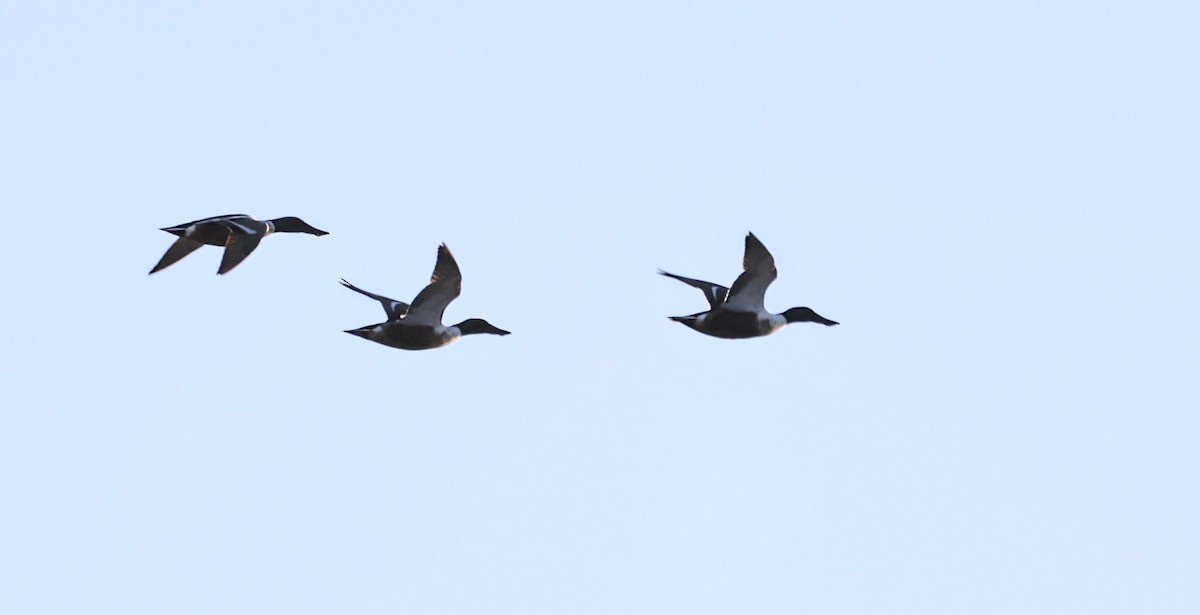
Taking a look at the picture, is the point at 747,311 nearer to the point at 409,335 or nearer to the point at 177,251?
the point at 409,335

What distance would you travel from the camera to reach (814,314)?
75.9 feet

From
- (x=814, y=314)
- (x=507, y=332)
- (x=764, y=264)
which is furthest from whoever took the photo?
(x=507, y=332)

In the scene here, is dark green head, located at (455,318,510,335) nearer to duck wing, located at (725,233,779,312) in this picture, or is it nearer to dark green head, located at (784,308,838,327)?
duck wing, located at (725,233,779,312)

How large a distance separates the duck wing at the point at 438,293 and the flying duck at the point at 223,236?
8.52 ft

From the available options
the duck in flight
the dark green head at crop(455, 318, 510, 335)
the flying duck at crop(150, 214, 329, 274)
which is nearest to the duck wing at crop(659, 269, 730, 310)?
the duck in flight

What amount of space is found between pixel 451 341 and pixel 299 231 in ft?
11.1

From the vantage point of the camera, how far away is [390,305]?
2344 cm

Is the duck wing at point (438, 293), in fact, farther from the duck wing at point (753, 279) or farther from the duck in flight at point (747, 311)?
the duck wing at point (753, 279)

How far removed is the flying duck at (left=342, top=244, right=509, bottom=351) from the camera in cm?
2247

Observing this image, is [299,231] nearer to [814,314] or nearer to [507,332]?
[507,332]

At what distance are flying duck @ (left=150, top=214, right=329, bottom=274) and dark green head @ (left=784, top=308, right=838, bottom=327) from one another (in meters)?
7.24

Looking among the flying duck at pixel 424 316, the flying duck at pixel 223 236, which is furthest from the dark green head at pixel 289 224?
the flying duck at pixel 424 316

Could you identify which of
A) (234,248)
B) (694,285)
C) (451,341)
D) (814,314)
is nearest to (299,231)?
(234,248)

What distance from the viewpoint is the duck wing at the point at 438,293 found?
2244 centimetres
